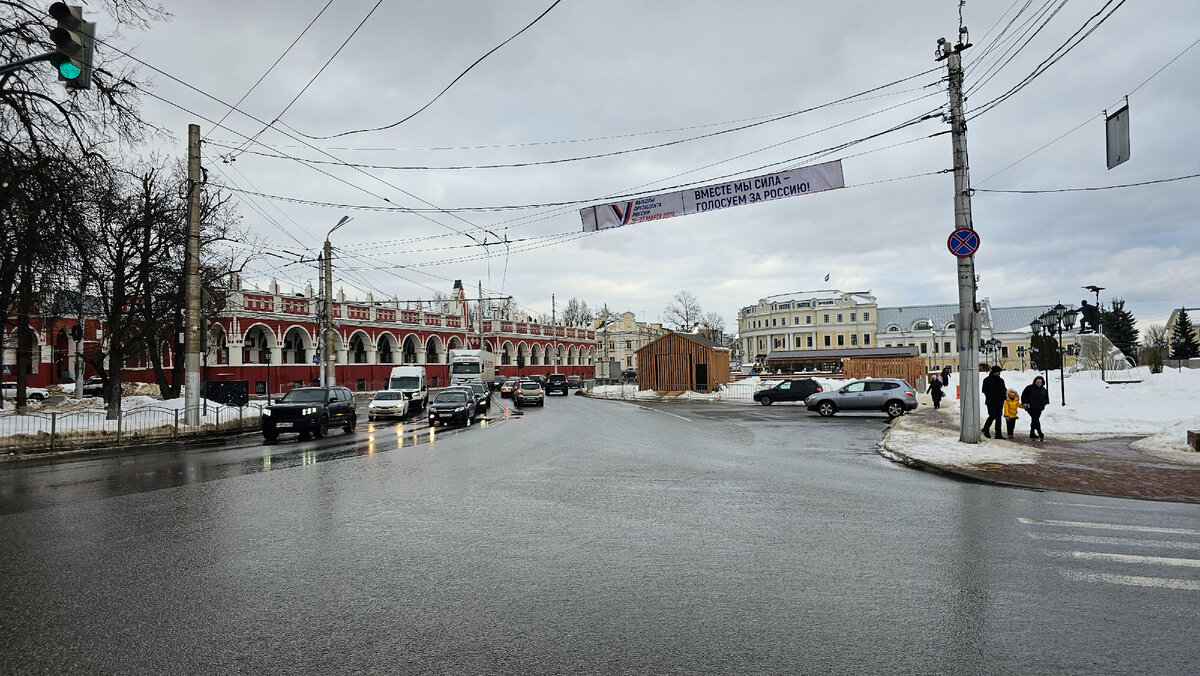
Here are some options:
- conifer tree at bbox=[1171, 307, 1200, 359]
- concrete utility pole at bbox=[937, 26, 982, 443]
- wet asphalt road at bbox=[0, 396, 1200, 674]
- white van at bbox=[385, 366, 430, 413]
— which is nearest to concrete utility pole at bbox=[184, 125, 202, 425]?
wet asphalt road at bbox=[0, 396, 1200, 674]

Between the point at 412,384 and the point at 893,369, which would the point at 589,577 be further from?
the point at 893,369

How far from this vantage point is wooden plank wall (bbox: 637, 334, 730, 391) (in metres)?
48.6

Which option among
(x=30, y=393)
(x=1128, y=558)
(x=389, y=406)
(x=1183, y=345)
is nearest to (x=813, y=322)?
(x=1183, y=345)

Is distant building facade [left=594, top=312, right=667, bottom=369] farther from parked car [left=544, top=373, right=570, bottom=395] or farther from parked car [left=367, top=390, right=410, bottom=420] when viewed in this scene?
parked car [left=367, top=390, right=410, bottom=420]

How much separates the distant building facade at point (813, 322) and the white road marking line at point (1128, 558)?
9956 centimetres

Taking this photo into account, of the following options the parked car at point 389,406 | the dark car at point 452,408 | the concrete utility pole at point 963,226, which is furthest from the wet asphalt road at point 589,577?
the parked car at point 389,406

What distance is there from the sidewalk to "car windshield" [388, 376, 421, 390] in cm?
2459

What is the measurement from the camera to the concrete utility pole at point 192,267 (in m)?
21.7

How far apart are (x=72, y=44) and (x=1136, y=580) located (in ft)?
41.9

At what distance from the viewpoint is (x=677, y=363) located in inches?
1948

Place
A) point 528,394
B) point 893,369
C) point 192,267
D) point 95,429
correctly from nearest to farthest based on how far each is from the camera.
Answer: point 95,429
point 192,267
point 528,394
point 893,369

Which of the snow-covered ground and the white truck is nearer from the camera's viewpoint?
the snow-covered ground

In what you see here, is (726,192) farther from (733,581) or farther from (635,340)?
(635,340)

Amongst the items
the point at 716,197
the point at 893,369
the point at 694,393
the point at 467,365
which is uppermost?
the point at 716,197
